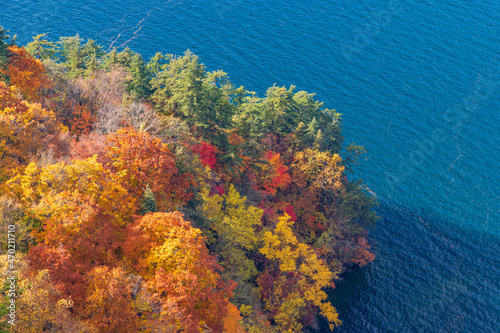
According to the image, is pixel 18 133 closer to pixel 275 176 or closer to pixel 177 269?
pixel 177 269

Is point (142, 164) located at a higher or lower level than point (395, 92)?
higher

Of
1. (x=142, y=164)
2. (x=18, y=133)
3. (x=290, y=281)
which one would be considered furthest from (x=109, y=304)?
(x=290, y=281)

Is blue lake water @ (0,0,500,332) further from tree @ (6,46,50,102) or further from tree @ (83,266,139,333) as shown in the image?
tree @ (6,46,50,102)

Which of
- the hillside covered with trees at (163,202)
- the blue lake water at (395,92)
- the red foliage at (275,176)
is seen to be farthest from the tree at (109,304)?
the blue lake water at (395,92)

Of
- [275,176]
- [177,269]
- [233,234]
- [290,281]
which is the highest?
[177,269]

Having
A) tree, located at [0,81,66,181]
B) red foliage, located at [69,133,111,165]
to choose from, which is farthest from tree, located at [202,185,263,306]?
tree, located at [0,81,66,181]

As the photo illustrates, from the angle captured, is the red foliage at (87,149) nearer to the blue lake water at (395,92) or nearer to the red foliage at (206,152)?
the red foliage at (206,152)

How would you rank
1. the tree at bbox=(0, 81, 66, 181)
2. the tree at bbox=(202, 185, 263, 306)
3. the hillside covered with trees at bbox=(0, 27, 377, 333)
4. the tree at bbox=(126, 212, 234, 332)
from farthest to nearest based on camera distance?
the tree at bbox=(202, 185, 263, 306)
the tree at bbox=(0, 81, 66, 181)
the tree at bbox=(126, 212, 234, 332)
the hillside covered with trees at bbox=(0, 27, 377, 333)
